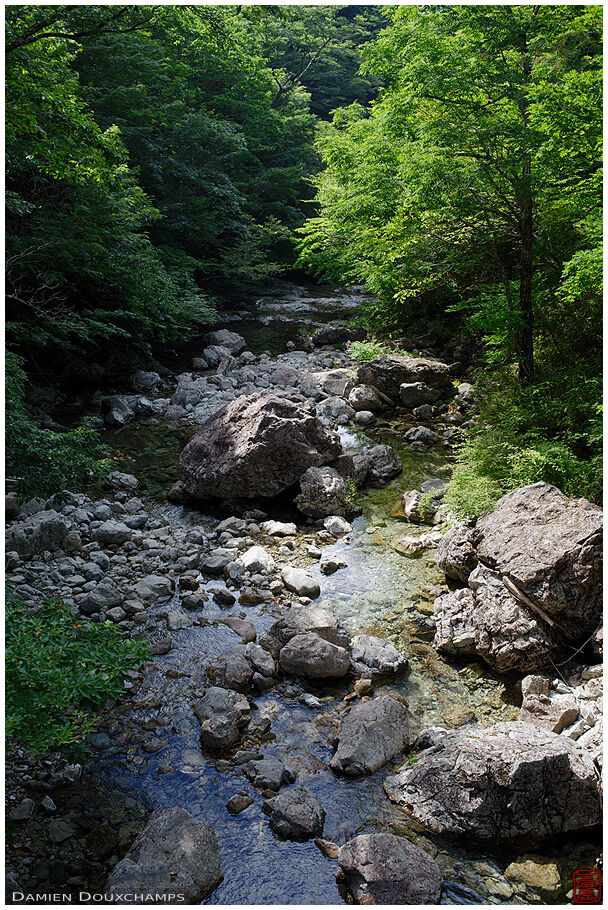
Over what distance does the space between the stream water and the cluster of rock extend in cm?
34

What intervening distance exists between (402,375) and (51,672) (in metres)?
10.9

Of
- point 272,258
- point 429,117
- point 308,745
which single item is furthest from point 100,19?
point 272,258

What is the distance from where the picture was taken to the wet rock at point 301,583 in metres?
6.70

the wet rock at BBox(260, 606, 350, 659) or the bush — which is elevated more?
the bush

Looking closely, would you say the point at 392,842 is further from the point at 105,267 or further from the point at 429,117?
the point at 105,267

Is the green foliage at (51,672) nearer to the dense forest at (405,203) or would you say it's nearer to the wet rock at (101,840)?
the wet rock at (101,840)

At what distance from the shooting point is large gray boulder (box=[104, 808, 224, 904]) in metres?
3.41

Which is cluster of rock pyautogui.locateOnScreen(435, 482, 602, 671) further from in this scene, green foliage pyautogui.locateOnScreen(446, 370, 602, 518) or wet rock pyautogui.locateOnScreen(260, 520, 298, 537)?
wet rock pyautogui.locateOnScreen(260, 520, 298, 537)

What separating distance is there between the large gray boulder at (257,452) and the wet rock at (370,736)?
3.88 metres

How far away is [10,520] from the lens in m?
7.35

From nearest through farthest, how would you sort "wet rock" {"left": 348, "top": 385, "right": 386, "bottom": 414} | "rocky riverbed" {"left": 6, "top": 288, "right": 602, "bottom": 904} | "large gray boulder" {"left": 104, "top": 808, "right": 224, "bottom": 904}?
"large gray boulder" {"left": 104, "top": 808, "right": 224, "bottom": 904}
"rocky riverbed" {"left": 6, "top": 288, "right": 602, "bottom": 904}
"wet rock" {"left": 348, "top": 385, "right": 386, "bottom": 414}

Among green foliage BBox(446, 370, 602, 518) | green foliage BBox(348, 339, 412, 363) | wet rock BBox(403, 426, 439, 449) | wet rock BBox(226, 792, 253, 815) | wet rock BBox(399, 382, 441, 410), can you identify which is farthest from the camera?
green foliage BBox(348, 339, 412, 363)

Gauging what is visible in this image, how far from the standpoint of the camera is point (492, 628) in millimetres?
5449

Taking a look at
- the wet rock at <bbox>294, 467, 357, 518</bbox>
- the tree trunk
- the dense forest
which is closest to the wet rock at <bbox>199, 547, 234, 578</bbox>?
the wet rock at <bbox>294, 467, 357, 518</bbox>
